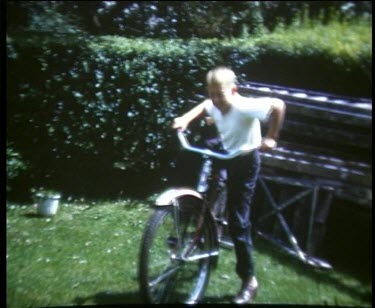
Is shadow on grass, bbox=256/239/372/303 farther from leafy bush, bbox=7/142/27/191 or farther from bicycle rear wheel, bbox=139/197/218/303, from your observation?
leafy bush, bbox=7/142/27/191

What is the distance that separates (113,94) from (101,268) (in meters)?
1.62

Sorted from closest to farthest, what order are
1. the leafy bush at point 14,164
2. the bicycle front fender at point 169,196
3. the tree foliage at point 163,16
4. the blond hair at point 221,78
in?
the bicycle front fender at point 169,196
the blond hair at point 221,78
the leafy bush at point 14,164
the tree foliage at point 163,16

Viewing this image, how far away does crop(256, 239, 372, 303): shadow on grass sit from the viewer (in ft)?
9.66

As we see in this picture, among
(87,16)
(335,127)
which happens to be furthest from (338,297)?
(87,16)

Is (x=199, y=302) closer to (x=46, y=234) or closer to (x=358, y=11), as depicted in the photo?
(x=46, y=234)

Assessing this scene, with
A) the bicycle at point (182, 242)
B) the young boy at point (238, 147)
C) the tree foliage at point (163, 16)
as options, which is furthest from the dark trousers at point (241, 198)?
the tree foliage at point (163, 16)

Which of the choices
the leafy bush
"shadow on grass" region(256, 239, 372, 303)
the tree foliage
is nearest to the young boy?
"shadow on grass" region(256, 239, 372, 303)

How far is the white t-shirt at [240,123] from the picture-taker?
2658 mm

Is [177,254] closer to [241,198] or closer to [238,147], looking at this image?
[241,198]

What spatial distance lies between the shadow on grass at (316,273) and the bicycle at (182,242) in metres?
0.59

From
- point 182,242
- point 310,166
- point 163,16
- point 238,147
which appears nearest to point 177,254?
point 182,242

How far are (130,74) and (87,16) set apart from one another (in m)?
0.62

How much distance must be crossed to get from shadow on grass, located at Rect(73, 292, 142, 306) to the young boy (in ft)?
2.29

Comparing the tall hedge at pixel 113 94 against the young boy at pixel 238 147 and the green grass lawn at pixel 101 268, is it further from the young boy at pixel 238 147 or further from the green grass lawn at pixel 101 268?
the young boy at pixel 238 147
